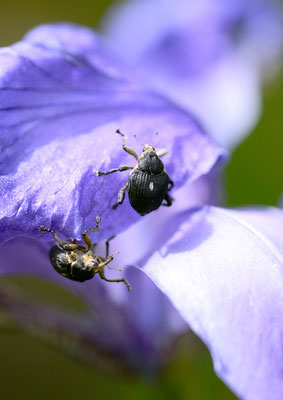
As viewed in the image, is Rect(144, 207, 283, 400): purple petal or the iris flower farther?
the iris flower

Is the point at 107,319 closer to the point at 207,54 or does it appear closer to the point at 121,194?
Result: the point at 121,194

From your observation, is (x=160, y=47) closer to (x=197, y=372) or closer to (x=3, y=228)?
(x=197, y=372)

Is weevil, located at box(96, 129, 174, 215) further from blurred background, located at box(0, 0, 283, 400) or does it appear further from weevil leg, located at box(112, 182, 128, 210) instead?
blurred background, located at box(0, 0, 283, 400)

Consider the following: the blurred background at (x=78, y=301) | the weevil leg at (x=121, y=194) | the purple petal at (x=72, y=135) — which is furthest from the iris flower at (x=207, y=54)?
the weevil leg at (x=121, y=194)

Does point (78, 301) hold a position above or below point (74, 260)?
below

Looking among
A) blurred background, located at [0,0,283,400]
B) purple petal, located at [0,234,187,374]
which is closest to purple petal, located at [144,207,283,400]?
purple petal, located at [0,234,187,374]

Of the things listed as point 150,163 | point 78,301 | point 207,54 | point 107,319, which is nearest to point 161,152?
point 150,163
